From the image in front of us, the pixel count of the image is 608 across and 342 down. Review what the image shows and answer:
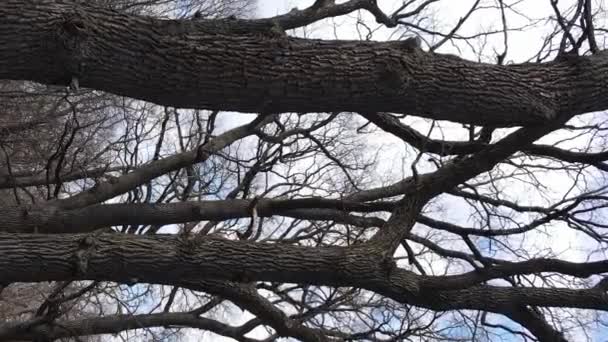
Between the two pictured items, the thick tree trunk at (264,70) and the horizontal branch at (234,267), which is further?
the horizontal branch at (234,267)

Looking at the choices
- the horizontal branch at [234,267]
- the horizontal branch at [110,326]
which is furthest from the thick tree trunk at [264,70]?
the horizontal branch at [110,326]

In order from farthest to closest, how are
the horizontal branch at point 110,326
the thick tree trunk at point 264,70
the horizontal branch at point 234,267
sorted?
1. the horizontal branch at point 110,326
2. the horizontal branch at point 234,267
3. the thick tree trunk at point 264,70

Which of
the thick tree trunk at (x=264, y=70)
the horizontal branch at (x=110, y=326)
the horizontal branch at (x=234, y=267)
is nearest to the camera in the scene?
the thick tree trunk at (x=264, y=70)

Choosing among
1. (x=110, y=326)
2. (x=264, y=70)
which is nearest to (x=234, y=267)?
(x=264, y=70)

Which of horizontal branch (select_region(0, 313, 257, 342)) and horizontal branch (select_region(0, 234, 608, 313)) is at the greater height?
horizontal branch (select_region(0, 313, 257, 342))

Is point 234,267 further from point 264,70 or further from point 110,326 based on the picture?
point 110,326

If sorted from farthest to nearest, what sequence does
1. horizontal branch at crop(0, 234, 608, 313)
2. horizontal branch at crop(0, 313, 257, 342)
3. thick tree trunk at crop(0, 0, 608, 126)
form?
horizontal branch at crop(0, 313, 257, 342), horizontal branch at crop(0, 234, 608, 313), thick tree trunk at crop(0, 0, 608, 126)

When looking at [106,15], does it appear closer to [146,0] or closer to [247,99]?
[247,99]

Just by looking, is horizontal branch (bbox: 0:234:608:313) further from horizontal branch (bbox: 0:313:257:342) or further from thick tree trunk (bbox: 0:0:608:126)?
horizontal branch (bbox: 0:313:257:342)

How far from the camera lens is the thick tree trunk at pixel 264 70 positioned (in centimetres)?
328

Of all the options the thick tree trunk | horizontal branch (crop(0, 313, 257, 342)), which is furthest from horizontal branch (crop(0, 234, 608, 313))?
horizontal branch (crop(0, 313, 257, 342))

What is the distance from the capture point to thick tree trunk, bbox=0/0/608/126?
3283 millimetres

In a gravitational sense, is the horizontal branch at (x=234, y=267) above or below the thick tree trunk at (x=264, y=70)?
below

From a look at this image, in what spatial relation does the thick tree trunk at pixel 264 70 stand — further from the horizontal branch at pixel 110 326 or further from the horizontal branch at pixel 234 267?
the horizontal branch at pixel 110 326
